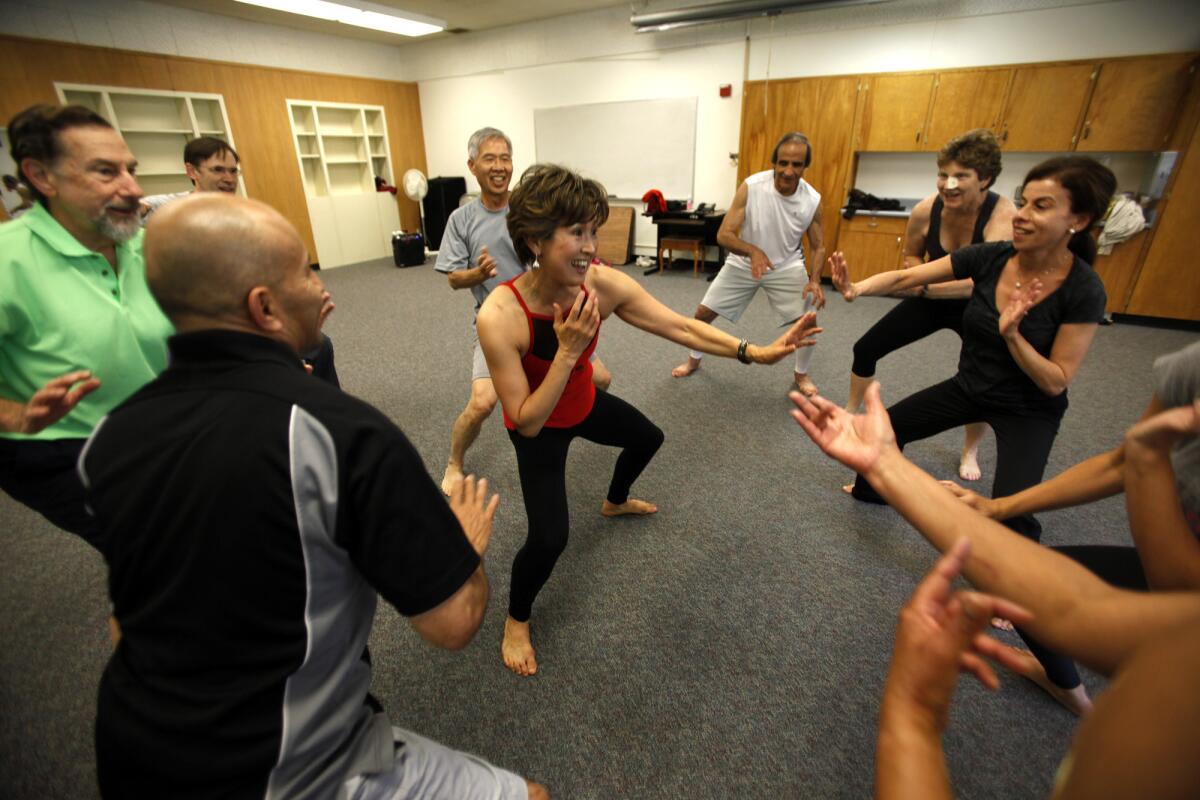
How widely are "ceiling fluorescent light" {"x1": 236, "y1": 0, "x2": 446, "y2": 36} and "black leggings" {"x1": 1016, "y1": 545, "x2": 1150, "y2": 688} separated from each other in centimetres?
727

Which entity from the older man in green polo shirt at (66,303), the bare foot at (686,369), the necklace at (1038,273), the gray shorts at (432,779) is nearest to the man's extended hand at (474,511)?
the gray shorts at (432,779)

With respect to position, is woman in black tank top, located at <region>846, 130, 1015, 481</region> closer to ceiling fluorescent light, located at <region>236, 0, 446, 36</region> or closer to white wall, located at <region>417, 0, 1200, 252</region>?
white wall, located at <region>417, 0, 1200, 252</region>

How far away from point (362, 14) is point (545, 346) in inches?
257

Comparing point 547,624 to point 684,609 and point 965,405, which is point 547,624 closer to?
point 684,609

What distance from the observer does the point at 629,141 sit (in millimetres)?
7254

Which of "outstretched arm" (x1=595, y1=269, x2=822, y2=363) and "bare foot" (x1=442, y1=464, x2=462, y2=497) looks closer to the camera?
"outstretched arm" (x1=595, y1=269, x2=822, y2=363)

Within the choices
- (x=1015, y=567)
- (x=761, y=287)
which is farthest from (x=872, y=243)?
(x=1015, y=567)

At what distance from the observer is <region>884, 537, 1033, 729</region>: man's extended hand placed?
0.66m

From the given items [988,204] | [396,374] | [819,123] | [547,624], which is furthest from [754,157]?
[547,624]

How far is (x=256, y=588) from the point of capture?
0.72 metres

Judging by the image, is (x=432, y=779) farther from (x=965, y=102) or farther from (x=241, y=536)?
(x=965, y=102)

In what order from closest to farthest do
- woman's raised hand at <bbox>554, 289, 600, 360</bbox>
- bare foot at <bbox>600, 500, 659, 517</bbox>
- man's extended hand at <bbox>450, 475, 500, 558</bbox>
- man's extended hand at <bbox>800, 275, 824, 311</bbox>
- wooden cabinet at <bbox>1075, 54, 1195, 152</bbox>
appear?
man's extended hand at <bbox>450, 475, 500, 558</bbox>
woman's raised hand at <bbox>554, 289, 600, 360</bbox>
bare foot at <bbox>600, 500, 659, 517</bbox>
man's extended hand at <bbox>800, 275, 824, 311</bbox>
wooden cabinet at <bbox>1075, 54, 1195, 152</bbox>

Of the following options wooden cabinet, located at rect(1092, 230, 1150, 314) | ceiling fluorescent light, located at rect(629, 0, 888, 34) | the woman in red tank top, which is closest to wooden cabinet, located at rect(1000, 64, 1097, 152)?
wooden cabinet, located at rect(1092, 230, 1150, 314)

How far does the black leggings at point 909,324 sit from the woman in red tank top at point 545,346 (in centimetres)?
119
